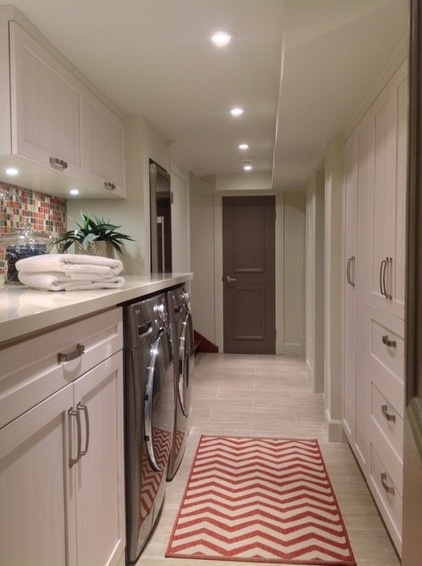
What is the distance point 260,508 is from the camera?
220 cm

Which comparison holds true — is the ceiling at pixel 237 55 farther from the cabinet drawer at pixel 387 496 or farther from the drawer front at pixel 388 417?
the cabinet drawer at pixel 387 496

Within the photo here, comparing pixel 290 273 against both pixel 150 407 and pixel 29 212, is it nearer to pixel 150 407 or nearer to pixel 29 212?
pixel 29 212

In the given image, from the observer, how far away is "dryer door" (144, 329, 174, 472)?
1.76 m

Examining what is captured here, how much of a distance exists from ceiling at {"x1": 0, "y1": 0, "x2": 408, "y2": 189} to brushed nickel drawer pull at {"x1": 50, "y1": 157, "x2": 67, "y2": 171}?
1.66 feet

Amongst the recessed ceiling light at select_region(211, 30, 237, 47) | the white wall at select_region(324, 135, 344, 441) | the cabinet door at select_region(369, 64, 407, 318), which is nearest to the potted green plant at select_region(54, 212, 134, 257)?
the recessed ceiling light at select_region(211, 30, 237, 47)

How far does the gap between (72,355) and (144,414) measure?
0.63 metres

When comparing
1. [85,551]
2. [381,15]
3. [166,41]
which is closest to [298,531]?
[85,551]

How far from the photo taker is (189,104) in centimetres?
285

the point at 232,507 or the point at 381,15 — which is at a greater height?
the point at 381,15

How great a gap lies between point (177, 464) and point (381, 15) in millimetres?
2307

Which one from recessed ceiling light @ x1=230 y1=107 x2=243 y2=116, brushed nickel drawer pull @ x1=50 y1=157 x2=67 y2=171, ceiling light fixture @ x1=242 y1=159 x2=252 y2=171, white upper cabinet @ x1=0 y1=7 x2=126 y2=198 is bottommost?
brushed nickel drawer pull @ x1=50 y1=157 x2=67 y2=171

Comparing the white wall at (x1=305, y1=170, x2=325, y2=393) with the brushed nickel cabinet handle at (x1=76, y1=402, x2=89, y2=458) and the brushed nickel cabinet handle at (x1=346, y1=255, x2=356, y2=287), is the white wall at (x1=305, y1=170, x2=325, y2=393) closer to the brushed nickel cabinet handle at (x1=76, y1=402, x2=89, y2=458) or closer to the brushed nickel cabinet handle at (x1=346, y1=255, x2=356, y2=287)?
the brushed nickel cabinet handle at (x1=346, y1=255, x2=356, y2=287)

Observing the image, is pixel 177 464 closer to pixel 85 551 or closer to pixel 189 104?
pixel 85 551

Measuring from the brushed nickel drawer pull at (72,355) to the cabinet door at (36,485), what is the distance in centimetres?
7
